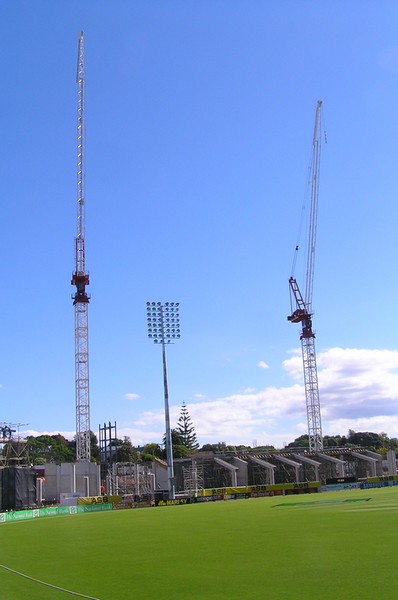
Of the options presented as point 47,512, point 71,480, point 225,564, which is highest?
point 225,564

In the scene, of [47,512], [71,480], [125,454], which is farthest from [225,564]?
[125,454]

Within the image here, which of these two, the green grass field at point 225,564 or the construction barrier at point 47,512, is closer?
the green grass field at point 225,564

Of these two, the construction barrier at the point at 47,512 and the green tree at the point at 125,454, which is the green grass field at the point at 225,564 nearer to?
the construction barrier at the point at 47,512

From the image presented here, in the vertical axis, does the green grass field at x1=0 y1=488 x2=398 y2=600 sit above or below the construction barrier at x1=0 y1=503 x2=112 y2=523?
above

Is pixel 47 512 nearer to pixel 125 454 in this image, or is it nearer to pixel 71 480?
pixel 71 480

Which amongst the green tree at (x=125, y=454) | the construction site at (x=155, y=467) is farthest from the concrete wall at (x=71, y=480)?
the green tree at (x=125, y=454)

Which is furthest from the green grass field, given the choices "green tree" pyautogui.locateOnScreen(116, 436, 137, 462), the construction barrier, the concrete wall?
"green tree" pyautogui.locateOnScreen(116, 436, 137, 462)

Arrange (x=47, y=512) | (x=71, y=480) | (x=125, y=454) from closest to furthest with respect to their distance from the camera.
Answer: (x=47, y=512)
(x=71, y=480)
(x=125, y=454)

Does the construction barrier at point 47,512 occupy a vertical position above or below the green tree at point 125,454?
below

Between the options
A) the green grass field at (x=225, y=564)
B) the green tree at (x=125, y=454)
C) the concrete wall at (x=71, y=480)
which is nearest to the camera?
the green grass field at (x=225, y=564)

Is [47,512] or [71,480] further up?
[71,480]

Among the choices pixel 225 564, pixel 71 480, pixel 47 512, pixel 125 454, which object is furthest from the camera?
pixel 125 454

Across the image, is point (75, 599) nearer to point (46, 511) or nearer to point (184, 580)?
point (184, 580)

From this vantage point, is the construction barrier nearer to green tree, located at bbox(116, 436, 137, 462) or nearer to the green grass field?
the green grass field
